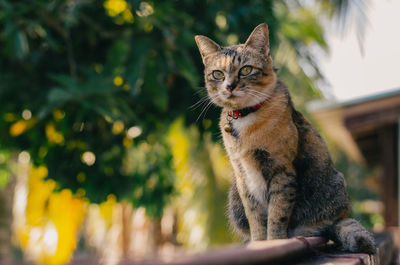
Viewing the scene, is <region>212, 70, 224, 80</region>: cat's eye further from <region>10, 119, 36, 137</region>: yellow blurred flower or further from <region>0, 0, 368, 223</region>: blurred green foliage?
<region>10, 119, 36, 137</region>: yellow blurred flower

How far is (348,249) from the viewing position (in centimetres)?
184

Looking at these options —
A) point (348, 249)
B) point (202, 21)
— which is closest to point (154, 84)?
point (202, 21)

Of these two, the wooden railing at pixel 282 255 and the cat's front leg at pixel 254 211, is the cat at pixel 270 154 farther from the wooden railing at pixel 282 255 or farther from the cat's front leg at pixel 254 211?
the wooden railing at pixel 282 255

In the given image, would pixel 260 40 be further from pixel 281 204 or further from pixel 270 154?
pixel 281 204

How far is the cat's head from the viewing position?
1944 mm

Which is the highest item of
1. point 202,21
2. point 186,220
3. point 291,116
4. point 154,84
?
point 202,21

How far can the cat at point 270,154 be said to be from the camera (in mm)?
1946

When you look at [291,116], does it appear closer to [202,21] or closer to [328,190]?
[328,190]

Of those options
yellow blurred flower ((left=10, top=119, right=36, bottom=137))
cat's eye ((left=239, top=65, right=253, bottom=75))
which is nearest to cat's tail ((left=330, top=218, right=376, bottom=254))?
cat's eye ((left=239, top=65, right=253, bottom=75))

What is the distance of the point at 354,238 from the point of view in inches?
70.5

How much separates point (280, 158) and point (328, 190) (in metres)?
0.28

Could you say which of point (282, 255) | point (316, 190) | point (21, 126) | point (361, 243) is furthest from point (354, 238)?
point (21, 126)

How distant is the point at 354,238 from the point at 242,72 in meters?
0.85

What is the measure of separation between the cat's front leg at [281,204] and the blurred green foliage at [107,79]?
1419 mm
